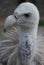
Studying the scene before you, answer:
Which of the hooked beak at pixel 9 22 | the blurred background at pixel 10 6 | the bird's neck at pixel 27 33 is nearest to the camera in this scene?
the hooked beak at pixel 9 22

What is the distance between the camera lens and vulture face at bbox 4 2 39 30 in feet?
6.75

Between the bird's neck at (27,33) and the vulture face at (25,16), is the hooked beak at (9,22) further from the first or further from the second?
the bird's neck at (27,33)

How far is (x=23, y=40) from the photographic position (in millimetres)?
2227

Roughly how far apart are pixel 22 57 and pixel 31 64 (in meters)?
0.10

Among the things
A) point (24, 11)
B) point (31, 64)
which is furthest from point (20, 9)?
point (31, 64)

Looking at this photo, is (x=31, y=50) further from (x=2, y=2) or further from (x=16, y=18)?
(x=2, y=2)

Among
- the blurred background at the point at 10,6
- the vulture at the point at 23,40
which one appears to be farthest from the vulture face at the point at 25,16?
the blurred background at the point at 10,6

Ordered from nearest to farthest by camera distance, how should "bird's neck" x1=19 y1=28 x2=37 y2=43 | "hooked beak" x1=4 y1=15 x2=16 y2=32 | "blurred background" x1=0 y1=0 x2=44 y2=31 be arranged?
"hooked beak" x1=4 y1=15 x2=16 y2=32
"bird's neck" x1=19 y1=28 x2=37 y2=43
"blurred background" x1=0 y1=0 x2=44 y2=31

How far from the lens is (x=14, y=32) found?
2.62 meters

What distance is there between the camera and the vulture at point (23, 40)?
2.07m

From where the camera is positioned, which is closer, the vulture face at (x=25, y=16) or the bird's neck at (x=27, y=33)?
the vulture face at (x=25, y=16)

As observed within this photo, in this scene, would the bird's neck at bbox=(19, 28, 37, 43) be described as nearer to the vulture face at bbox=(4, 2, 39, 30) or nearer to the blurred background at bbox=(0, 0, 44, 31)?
the vulture face at bbox=(4, 2, 39, 30)

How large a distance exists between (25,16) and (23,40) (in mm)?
202

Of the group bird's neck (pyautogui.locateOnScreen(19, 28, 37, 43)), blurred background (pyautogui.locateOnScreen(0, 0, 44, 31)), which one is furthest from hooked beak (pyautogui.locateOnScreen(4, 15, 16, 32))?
blurred background (pyautogui.locateOnScreen(0, 0, 44, 31))
